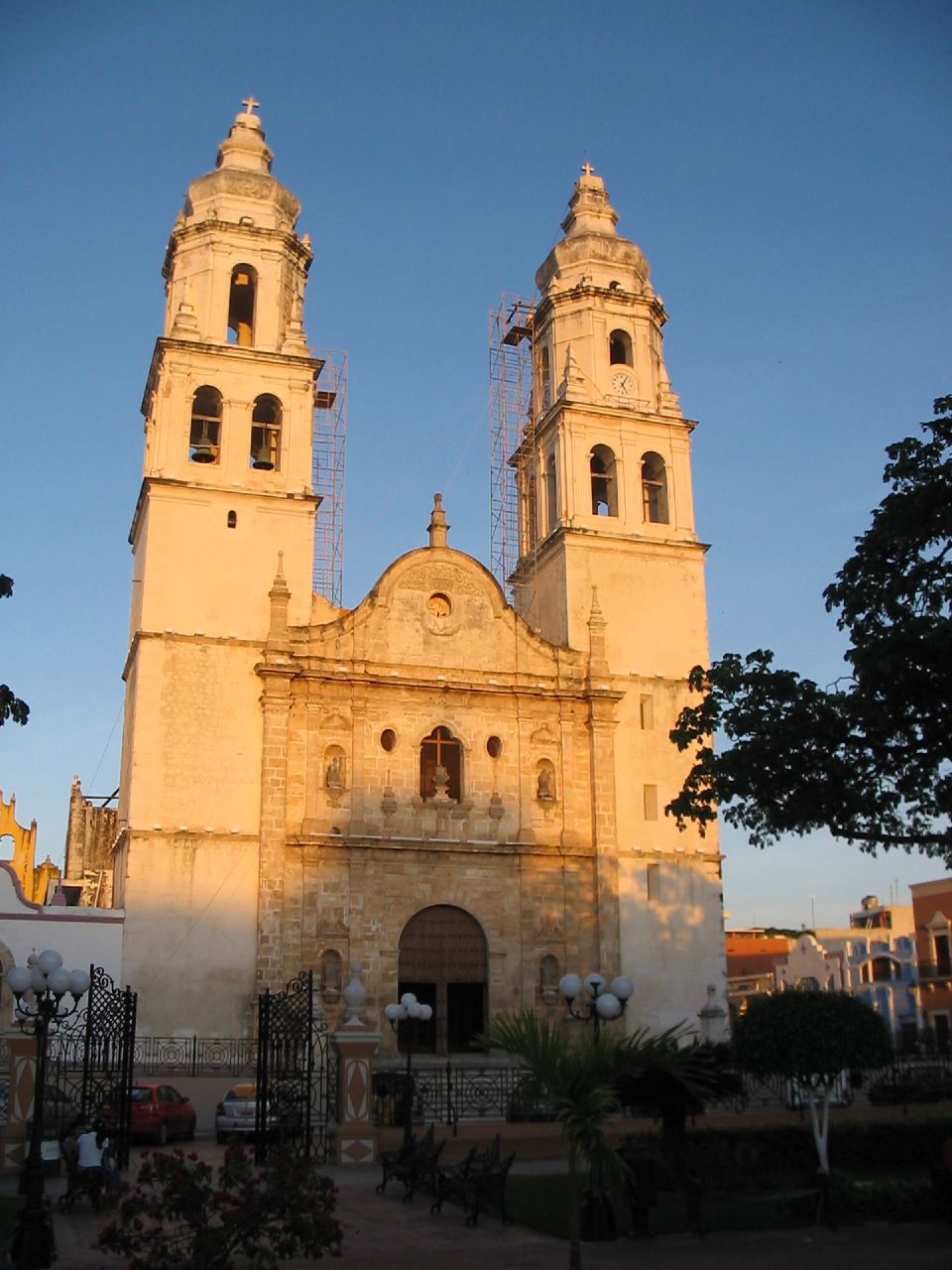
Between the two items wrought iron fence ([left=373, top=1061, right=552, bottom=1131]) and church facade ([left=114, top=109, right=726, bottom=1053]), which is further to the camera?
church facade ([left=114, top=109, right=726, bottom=1053])

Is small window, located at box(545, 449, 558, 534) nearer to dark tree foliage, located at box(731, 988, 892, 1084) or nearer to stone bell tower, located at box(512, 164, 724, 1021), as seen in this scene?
stone bell tower, located at box(512, 164, 724, 1021)

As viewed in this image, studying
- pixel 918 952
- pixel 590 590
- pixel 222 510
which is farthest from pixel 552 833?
pixel 918 952

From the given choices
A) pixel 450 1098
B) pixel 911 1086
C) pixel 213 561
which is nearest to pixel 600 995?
pixel 450 1098

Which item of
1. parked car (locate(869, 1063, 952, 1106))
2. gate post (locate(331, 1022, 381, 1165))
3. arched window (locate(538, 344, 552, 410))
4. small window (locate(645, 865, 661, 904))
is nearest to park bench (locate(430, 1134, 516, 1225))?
gate post (locate(331, 1022, 381, 1165))

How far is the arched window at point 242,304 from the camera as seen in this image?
117 feet

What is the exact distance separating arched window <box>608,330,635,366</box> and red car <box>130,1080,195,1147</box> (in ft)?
78.6

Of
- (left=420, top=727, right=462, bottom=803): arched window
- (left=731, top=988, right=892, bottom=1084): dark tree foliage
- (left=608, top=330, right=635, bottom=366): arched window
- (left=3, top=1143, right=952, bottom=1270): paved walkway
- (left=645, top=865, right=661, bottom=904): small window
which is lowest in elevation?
(left=3, top=1143, right=952, bottom=1270): paved walkway

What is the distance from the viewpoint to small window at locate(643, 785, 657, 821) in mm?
33156

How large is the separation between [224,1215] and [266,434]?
89.6ft

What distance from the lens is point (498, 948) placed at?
31.0 m

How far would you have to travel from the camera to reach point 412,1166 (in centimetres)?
1592

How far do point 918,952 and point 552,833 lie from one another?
2526 centimetres

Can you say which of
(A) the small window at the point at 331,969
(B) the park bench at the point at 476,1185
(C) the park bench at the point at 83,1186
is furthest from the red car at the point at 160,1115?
(A) the small window at the point at 331,969

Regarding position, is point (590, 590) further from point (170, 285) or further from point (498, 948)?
point (170, 285)
